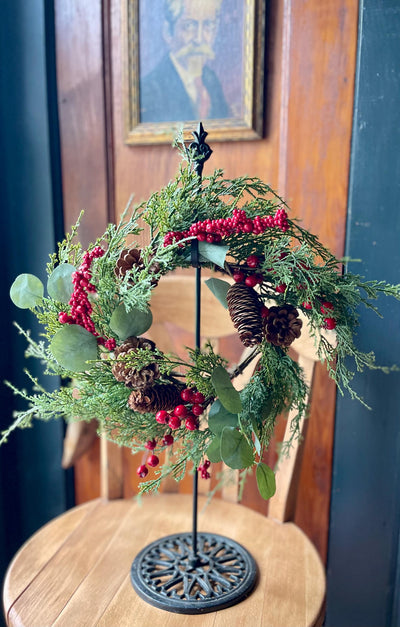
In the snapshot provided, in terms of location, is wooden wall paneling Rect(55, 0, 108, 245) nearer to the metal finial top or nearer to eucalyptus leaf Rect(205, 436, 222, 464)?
the metal finial top

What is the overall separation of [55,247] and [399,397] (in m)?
0.77

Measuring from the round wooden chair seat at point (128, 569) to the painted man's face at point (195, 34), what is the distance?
Result: 0.83 m

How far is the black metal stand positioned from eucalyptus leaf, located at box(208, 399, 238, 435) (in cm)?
12

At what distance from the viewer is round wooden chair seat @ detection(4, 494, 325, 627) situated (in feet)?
2.20

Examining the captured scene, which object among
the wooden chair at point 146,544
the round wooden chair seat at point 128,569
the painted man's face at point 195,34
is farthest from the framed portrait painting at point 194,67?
the round wooden chair seat at point 128,569

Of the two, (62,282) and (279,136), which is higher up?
(279,136)

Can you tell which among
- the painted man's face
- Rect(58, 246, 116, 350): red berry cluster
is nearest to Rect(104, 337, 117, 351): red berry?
Rect(58, 246, 116, 350): red berry cluster

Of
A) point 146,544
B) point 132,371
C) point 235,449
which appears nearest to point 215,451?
point 235,449

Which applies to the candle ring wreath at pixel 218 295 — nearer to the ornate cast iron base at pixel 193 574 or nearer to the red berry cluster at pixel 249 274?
the red berry cluster at pixel 249 274

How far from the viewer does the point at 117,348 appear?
602 millimetres

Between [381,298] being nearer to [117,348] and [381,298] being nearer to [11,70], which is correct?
[117,348]

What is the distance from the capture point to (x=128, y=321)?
1.95 ft

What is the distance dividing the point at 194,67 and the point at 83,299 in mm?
592

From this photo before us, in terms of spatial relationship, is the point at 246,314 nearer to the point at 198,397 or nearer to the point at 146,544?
the point at 198,397
